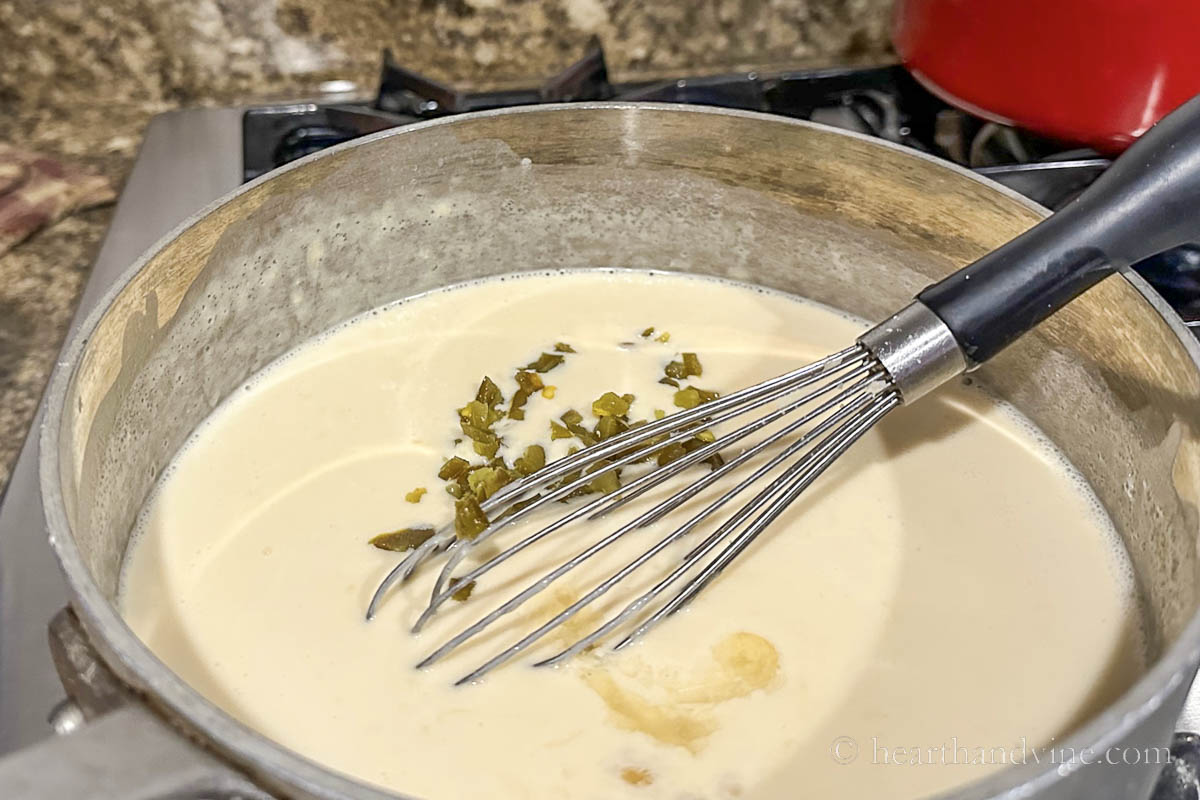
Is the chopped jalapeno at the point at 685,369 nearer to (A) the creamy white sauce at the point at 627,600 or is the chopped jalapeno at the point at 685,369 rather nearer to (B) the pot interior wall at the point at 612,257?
(A) the creamy white sauce at the point at 627,600

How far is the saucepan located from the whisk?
79 mm

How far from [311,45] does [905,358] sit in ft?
2.39

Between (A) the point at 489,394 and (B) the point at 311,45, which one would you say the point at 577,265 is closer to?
(A) the point at 489,394

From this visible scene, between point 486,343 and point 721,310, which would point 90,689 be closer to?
point 486,343

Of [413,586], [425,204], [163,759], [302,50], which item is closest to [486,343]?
[425,204]

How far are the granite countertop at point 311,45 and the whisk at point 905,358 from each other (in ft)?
1.80

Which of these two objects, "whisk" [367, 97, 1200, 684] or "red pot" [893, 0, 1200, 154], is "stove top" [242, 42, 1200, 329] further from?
"whisk" [367, 97, 1200, 684]

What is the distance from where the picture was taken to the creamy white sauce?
0.59 meters

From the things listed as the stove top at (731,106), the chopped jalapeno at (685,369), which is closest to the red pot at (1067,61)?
the stove top at (731,106)

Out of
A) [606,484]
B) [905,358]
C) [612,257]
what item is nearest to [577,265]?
[612,257]

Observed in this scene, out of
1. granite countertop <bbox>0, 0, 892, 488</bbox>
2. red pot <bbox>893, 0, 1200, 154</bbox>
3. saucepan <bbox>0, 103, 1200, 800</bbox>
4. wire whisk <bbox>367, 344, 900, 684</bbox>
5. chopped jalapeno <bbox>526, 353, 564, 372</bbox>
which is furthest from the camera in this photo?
granite countertop <bbox>0, 0, 892, 488</bbox>

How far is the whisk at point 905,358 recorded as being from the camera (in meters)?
0.56

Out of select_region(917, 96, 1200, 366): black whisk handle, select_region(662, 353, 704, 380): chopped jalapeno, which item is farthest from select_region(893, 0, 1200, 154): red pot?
select_region(662, 353, 704, 380): chopped jalapeno

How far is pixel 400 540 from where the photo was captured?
714 millimetres
